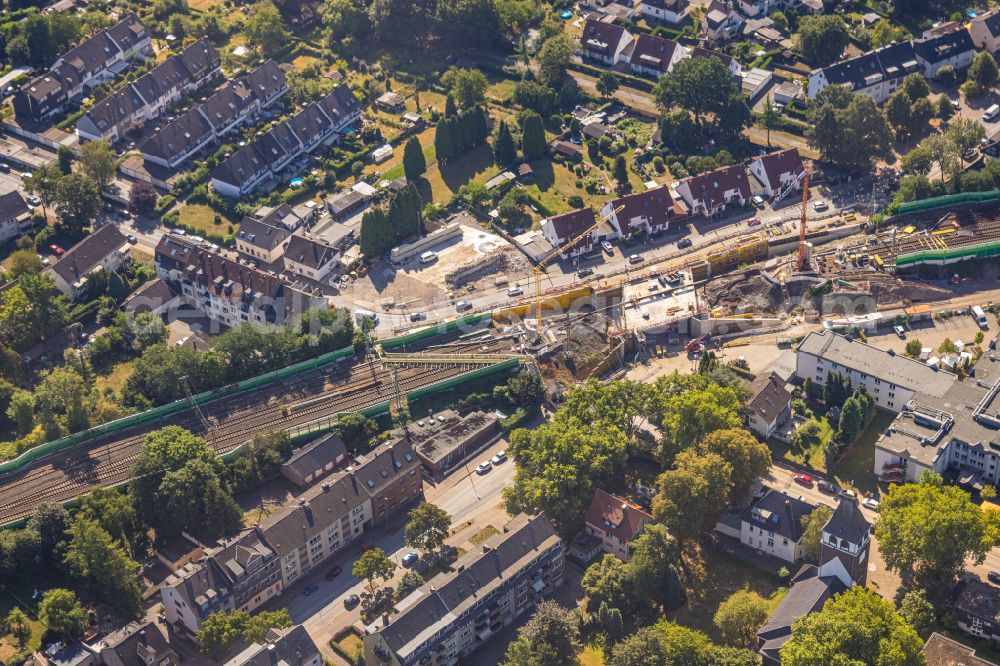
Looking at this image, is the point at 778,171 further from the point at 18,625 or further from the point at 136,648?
the point at 18,625

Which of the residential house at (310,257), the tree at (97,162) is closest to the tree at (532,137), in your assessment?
the residential house at (310,257)

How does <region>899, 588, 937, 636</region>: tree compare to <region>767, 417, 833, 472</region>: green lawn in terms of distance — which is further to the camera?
<region>767, 417, 833, 472</region>: green lawn

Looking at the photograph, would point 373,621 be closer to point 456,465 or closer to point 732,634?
point 456,465

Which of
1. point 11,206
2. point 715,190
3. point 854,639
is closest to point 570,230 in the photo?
point 715,190

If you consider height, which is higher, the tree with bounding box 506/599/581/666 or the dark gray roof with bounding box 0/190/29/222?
the dark gray roof with bounding box 0/190/29/222

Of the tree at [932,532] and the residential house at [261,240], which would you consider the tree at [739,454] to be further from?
the residential house at [261,240]

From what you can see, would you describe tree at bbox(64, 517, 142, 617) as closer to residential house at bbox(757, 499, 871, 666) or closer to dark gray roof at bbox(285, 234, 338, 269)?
dark gray roof at bbox(285, 234, 338, 269)

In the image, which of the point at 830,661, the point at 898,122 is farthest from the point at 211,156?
the point at 830,661

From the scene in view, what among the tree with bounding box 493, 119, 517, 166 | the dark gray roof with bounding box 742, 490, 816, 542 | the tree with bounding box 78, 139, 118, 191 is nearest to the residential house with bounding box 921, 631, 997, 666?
the dark gray roof with bounding box 742, 490, 816, 542
